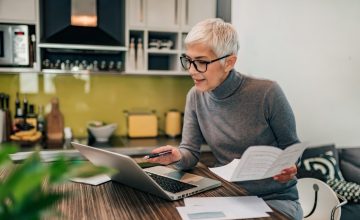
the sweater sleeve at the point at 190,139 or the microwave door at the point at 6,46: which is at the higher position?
the microwave door at the point at 6,46

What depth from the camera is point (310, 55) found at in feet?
10.5

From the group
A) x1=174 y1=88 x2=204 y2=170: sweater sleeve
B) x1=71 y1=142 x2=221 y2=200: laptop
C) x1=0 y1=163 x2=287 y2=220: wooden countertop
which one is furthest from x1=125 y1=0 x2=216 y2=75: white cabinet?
x1=0 y1=163 x2=287 y2=220: wooden countertop

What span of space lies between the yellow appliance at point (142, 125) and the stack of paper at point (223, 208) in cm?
209

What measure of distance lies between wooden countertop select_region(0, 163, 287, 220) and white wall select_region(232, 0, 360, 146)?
6.44 ft

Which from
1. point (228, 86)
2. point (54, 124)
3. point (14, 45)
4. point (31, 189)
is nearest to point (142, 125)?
point (54, 124)

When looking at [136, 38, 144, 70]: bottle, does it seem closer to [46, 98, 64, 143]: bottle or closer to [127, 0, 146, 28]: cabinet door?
[127, 0, 146, 28]: cabinet door

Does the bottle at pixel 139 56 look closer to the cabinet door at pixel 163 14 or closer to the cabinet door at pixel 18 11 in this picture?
the cabinet door at pixel 163 14

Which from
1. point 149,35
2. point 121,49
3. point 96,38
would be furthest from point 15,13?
point 149,35

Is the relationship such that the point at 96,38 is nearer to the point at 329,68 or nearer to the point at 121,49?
the point at 121,49

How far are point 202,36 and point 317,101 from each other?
6.52ft

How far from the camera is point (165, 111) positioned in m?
3.56

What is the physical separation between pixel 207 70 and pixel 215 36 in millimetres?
150

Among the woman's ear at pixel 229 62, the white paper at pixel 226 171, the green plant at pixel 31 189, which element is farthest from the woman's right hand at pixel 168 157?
the green plant at pixel 31 189

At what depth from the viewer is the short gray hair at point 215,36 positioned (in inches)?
62.6
